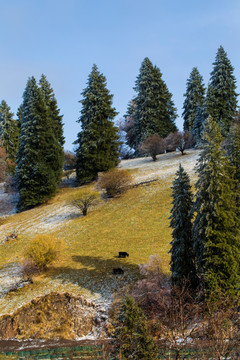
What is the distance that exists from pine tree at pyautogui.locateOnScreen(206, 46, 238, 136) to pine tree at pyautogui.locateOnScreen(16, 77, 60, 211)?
93.2 ft

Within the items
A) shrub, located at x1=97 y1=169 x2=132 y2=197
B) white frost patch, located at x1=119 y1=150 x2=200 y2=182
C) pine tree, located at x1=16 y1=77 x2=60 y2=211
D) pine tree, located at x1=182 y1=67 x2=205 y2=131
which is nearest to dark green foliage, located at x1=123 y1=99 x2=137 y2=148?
pine tree, located at x1=182 y1=67 x2=205 y2=131

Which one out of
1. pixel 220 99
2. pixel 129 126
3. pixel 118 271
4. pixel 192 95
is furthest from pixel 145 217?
pixel 129 126

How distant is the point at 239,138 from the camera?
787 inches

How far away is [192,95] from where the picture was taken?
64.7 metres

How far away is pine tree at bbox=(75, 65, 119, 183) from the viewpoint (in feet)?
154

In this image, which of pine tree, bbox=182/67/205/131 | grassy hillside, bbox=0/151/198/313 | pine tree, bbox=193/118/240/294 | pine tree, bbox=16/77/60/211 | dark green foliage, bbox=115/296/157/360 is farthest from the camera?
pine tree, bbox=182/67/205/131

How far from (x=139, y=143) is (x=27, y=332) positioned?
1861 inches

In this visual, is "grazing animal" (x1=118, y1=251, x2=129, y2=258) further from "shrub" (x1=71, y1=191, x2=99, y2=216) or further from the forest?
"shrub" (x1=71, y1=191, x2=99, y2=216)

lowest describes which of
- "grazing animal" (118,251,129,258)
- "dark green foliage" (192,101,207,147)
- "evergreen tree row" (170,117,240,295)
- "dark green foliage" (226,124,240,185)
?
"grazing animal" (118,251,129,258)

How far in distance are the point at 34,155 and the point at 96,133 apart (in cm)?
1068

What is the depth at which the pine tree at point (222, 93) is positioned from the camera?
172 ft

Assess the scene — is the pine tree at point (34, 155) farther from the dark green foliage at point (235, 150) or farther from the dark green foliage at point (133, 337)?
the dark green foliage at point (133, 337)

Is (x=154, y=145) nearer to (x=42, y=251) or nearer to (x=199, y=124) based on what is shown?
(x=199, y=124)

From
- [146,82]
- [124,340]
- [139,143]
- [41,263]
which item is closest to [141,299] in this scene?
[124,340]
